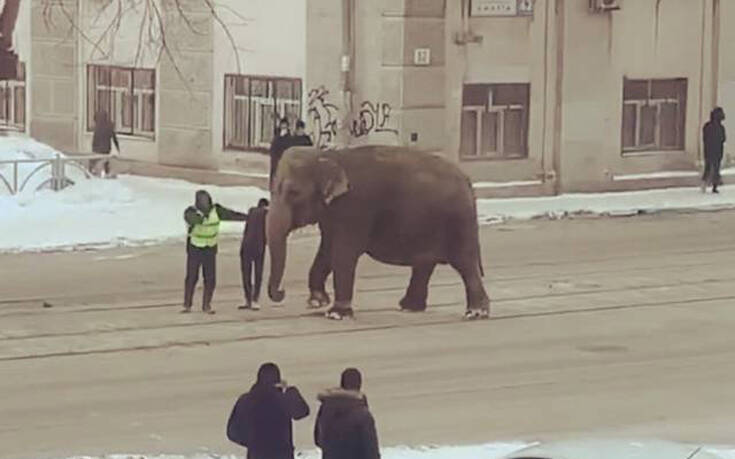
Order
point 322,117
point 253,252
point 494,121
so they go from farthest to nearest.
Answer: point 494,121, point 322,117, point 253,252

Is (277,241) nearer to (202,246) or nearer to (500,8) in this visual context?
(202,246)

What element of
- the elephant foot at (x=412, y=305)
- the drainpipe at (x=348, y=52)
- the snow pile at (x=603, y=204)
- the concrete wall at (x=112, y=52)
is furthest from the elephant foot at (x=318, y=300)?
the concrete wall at (x=112, y=52)

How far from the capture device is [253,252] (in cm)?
2012

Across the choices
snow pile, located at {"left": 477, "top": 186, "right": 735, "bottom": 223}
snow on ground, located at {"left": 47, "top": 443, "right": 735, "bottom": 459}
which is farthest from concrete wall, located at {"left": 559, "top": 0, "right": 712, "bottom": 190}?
snow on ground, located at {"left": 47, "top": 443, "right": 735, "bottom": 459}

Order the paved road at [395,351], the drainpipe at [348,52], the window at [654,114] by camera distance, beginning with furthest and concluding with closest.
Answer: the window at [654,114] < the drainpipe at [348,52] < the paved road at [395,351]

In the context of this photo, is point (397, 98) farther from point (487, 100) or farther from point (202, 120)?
point (202, 120)

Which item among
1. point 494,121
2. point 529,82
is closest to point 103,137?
point 494,121

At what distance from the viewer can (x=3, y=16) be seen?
10.7 m

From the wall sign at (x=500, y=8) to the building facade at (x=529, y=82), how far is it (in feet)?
0.08

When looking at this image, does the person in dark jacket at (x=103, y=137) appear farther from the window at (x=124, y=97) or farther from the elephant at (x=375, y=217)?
the elephant at (x=375, y=217)

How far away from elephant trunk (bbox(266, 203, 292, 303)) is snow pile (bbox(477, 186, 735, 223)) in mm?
9776

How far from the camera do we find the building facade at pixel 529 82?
30.8 metres

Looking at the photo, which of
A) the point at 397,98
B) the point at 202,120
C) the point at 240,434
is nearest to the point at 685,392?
the point at 240,434

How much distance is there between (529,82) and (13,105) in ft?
36.6
